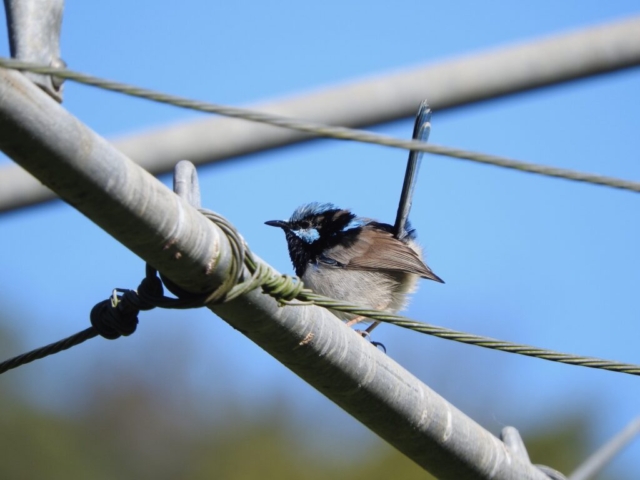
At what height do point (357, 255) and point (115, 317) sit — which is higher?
point (115, 317)

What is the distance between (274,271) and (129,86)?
0.88m

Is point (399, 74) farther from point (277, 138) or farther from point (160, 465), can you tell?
point (160, 465)

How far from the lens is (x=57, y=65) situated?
279 cm

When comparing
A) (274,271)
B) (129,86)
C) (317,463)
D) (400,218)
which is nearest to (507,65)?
(274,271)

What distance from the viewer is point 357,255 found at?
25.2 feet

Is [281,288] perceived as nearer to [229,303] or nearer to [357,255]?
[229,303]

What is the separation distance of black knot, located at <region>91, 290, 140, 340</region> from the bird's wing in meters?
4.12

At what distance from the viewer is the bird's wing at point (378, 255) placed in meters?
7.51

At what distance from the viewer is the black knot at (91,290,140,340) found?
3488mm

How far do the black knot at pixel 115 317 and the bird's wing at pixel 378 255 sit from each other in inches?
162

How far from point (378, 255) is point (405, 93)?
4397 millimetres

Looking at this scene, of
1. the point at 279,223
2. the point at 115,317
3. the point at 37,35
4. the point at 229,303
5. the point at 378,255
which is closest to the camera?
the point at 37,35

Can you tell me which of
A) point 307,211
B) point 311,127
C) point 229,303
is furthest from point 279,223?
point 311,127

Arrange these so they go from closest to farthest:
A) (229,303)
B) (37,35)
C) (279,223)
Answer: (37,35) < (229,303) < (279,223)
